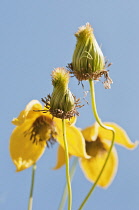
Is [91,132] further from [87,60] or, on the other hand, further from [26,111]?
[87,60]

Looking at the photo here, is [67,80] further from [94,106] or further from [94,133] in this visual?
[94,133]

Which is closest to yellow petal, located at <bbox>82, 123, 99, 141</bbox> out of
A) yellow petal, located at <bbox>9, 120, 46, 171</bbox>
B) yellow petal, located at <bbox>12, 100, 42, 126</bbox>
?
yellow petal, located at <bbox>9, 120, 46, 171</bbox>

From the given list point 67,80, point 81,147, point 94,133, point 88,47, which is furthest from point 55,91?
point 94,133

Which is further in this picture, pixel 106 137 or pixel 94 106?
pixel 106 137

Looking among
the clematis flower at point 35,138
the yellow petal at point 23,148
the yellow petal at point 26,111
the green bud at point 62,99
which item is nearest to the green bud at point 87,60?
the green bud at point 62,99

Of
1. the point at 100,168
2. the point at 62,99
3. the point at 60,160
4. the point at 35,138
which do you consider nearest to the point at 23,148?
→ the point at 35,138

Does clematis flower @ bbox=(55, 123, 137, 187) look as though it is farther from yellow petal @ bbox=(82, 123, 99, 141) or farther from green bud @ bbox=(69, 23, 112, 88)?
green bud @ bbox=(69, 23, 112, 88)
